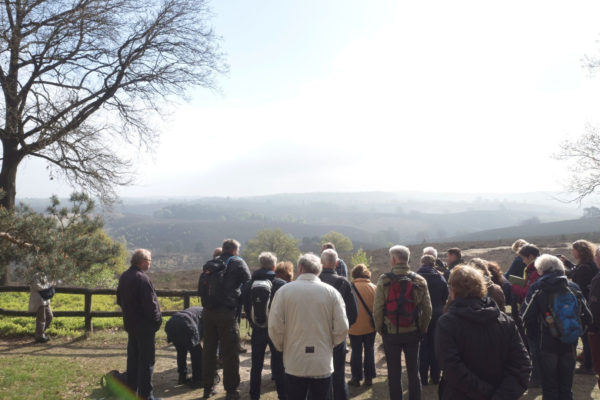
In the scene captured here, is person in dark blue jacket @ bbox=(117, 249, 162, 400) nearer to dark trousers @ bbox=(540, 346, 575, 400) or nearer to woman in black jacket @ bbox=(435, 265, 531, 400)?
woman in black jacket @ bbox=(435, 265, 531, 400)

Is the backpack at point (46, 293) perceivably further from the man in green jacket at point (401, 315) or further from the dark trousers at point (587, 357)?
the dark trousers at point (587, 357)

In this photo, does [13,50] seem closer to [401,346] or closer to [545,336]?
[401,346]

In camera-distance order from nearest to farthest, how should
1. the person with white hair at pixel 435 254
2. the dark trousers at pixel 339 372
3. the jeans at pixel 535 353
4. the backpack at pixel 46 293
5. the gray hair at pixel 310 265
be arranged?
the gray hair at pixel 310 265 < the dark trousers at pixel 339 372 < the jeans at pixel 535 353 < the person with white hair at pixel 435 254 < the backpack at pixel 46 293

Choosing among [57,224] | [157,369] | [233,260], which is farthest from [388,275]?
[57,224]

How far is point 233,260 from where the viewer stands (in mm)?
5258

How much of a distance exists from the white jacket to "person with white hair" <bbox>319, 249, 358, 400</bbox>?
2.59ft

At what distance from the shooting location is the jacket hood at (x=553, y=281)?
397cm

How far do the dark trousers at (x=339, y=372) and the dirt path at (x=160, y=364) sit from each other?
71 cm

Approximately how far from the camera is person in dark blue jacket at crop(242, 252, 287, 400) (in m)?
4.84

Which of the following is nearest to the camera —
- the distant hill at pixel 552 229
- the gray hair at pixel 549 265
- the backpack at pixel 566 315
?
the backpack at pixel 566 315

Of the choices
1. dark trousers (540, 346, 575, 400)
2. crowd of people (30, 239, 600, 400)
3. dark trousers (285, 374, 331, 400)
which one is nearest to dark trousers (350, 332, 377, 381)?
crowd of people (30, 239, 600, 400)

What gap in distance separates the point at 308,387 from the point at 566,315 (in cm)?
281

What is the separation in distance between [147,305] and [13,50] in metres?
6.66

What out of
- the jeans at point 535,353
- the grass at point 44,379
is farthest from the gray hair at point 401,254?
the grass at point 44,379
